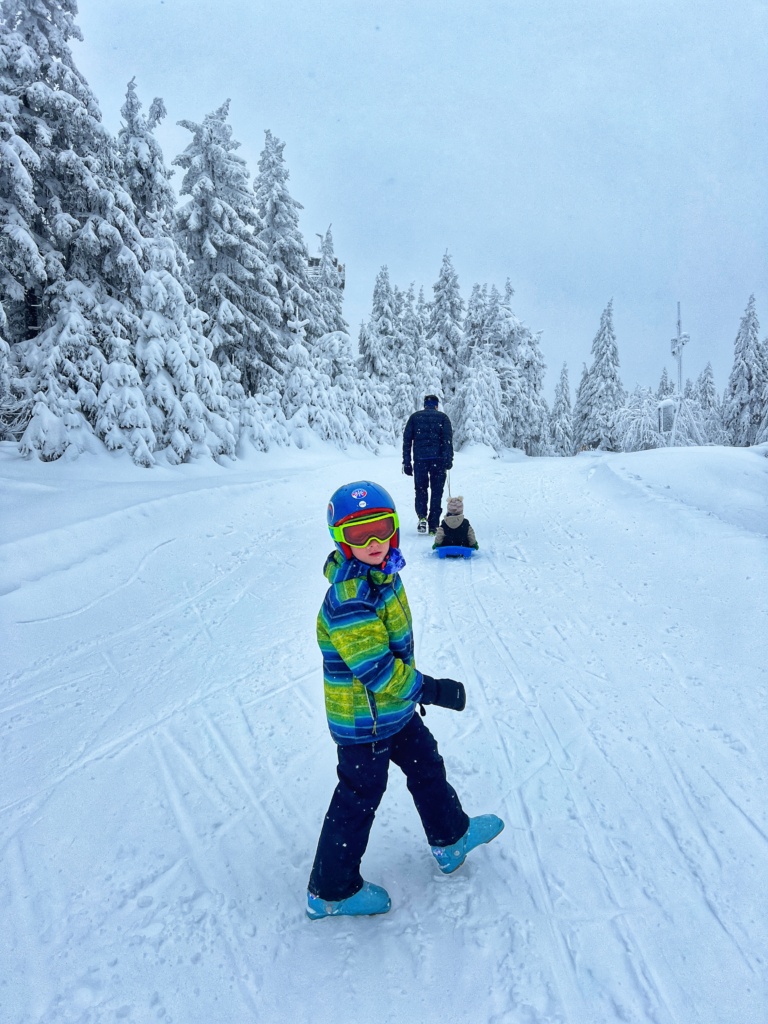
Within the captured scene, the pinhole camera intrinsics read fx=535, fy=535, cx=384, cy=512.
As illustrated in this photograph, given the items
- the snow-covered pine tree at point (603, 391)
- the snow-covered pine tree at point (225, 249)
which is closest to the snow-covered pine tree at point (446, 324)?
the snow-covered pine tree at point (603, 391)

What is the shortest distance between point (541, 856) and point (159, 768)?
2.37 metres

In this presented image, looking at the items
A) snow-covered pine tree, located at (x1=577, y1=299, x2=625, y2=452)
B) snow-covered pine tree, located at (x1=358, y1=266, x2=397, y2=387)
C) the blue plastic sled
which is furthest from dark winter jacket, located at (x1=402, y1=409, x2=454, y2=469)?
snow-covered pine tree, located at (x1=577, y1=299, x2=625, y2=452)

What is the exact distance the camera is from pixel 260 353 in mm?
21438

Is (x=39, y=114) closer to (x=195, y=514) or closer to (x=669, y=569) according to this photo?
(x=195, y=514)

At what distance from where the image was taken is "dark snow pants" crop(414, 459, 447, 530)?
9227mm

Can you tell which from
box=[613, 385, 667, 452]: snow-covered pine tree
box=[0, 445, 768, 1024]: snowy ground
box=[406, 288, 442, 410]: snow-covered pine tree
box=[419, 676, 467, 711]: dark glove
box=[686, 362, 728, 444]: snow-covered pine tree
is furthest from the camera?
box=[686, 362, 728, 444]: snow-covered pine tree

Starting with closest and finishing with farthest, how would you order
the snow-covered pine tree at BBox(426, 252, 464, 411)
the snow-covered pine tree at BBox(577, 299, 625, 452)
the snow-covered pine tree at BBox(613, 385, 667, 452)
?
the snow-covered pine tree at BBox(426, 252, 464, 411) → the snow-covered pine tree at BBox(613, 385, 667, 452) → the snow-covered pine tree at BBox(577, 299, 625, 452)

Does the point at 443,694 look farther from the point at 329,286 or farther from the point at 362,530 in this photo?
the point at 329,286

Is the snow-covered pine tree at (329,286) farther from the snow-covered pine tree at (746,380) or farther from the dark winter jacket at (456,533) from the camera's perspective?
the snow-covered pine tree at (746,380)

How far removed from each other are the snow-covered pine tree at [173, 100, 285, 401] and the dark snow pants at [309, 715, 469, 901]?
17159mm

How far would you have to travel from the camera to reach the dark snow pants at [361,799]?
235 cm

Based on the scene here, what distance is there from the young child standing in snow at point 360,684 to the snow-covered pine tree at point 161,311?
40.8 ft

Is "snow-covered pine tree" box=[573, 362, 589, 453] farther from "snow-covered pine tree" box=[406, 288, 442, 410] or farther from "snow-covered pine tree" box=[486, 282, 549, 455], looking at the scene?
"snow-covered pine tree" box=[406, 288, 442, 410]

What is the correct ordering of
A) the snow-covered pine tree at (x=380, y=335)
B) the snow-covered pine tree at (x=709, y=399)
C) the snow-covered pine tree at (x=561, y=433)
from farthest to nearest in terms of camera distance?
the snow-covered pine tree at (x=561, y=433) → the snow-covered pine tree at (x=709, y=399) → the snow-covered pine tree at (x=380, y=335)
